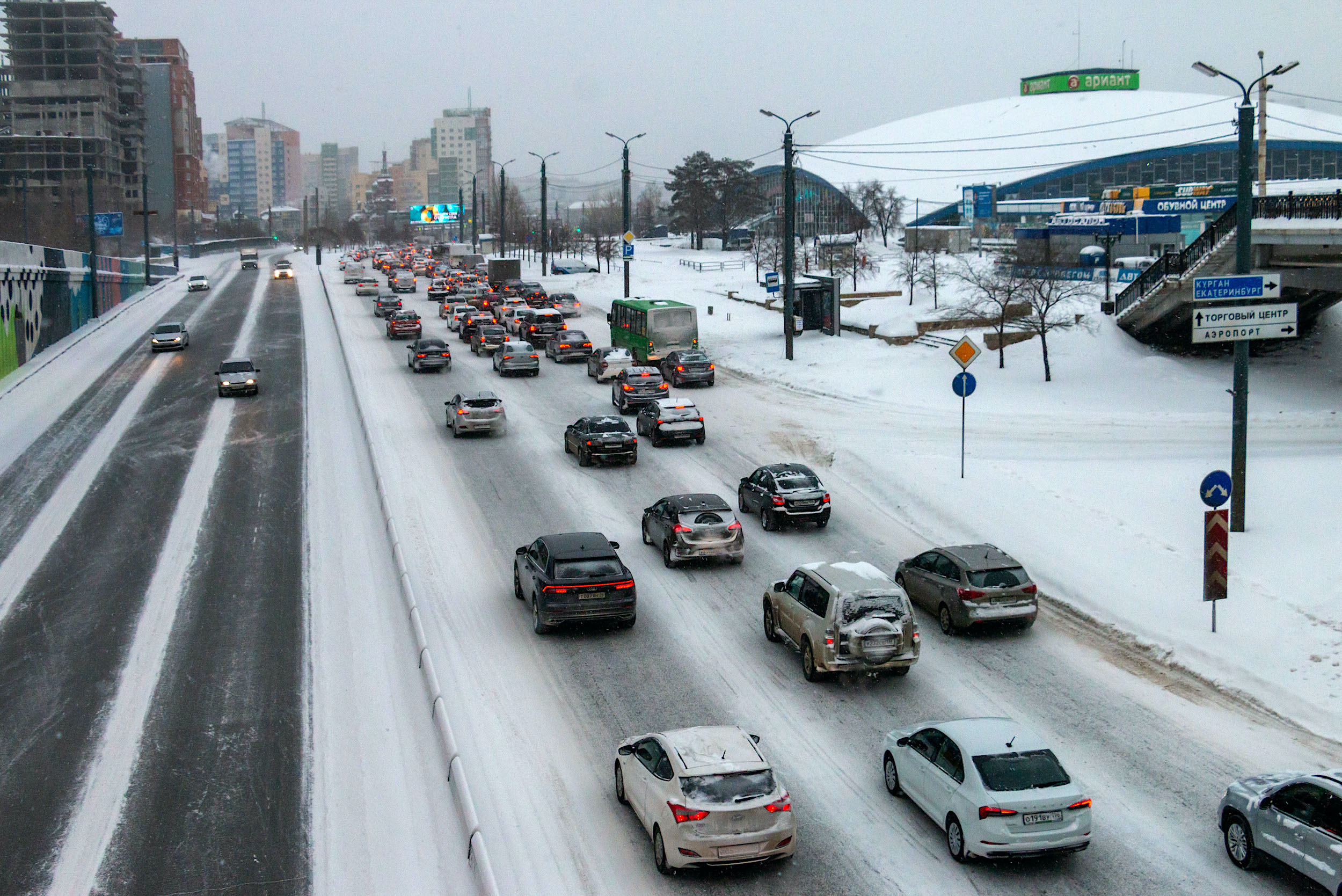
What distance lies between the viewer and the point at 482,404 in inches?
1361

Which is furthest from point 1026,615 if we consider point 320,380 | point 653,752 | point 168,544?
point 320,380

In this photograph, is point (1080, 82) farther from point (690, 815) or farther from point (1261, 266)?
point (690, 815)

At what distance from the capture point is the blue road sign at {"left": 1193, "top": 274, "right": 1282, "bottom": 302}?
19844 millimetres

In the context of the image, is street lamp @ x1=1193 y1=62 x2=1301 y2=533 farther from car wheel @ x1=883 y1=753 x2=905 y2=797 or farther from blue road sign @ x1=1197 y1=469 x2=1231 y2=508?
car wheel @ x1=883 y1=753 x2=905 y2=797

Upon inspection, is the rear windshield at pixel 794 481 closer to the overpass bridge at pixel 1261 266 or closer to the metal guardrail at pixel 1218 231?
the overpass bridge at pixel 1261 266

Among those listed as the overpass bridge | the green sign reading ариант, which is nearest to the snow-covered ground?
the overpass bridge

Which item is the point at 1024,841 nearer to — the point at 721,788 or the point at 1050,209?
the point at 721,788

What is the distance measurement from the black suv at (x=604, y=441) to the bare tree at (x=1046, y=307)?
49.0 ft

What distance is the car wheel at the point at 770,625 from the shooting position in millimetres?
19266

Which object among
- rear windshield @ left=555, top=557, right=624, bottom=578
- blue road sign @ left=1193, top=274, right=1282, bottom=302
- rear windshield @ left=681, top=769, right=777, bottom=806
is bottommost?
rear windshield @ left=681, top=769, right=777, bottom=806

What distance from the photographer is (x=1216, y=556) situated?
61.9 feet

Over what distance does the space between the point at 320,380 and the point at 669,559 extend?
84.0 feet

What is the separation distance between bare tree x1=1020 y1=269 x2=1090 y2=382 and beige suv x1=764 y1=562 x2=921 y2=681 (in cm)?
2291

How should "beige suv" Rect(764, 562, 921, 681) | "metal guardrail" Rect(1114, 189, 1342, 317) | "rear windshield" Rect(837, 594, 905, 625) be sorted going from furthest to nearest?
"metal guardrail" Rect(1114, 189, 1342, 317) → "rear windshield" Rect(837, 594, 905, 625) → "beige suv" Rect(764, 562, 921, 681)
